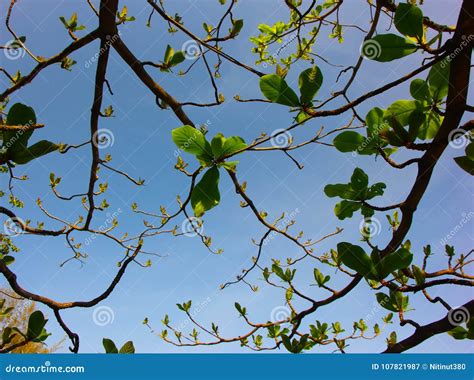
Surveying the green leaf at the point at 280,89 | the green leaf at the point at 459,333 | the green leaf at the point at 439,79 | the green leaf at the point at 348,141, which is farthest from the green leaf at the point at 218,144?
the green leaf at the point at 459,333

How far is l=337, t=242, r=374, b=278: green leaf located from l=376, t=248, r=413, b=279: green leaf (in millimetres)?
25

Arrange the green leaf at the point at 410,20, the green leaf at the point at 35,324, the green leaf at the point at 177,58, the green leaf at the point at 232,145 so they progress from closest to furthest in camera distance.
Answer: the green leaf at the point at 410,20
the green leaf at the point at 232,145
the green leaf at the point at 35,324
the green leaf at the point at 177,58

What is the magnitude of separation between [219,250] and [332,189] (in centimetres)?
135

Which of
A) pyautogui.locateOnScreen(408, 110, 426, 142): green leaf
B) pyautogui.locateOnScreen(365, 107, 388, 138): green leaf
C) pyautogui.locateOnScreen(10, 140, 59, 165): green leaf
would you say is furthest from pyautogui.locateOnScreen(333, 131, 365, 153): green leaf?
pyautogui.locateOnScreen(10, 140, 59, 165): green leaf

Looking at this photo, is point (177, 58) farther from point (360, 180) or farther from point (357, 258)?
point (357, 258)

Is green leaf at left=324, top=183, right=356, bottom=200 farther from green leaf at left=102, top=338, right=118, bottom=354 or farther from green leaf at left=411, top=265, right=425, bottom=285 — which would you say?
green leaf at left=102, top=338, right=118, bottom=354

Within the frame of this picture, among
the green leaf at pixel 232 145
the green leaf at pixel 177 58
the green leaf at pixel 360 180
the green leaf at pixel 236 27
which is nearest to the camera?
the green leaf at pixel 232 145

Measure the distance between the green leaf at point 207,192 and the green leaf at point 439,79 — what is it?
551 mm

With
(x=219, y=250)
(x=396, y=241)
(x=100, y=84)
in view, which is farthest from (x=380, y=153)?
(x=219, y=250)

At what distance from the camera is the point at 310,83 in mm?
830

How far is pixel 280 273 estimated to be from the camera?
4.83 ft

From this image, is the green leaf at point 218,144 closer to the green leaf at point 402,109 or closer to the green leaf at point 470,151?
the green leaf at point 402,109

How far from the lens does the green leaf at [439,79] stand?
0.88m

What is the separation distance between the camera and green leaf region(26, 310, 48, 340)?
3.52ft
